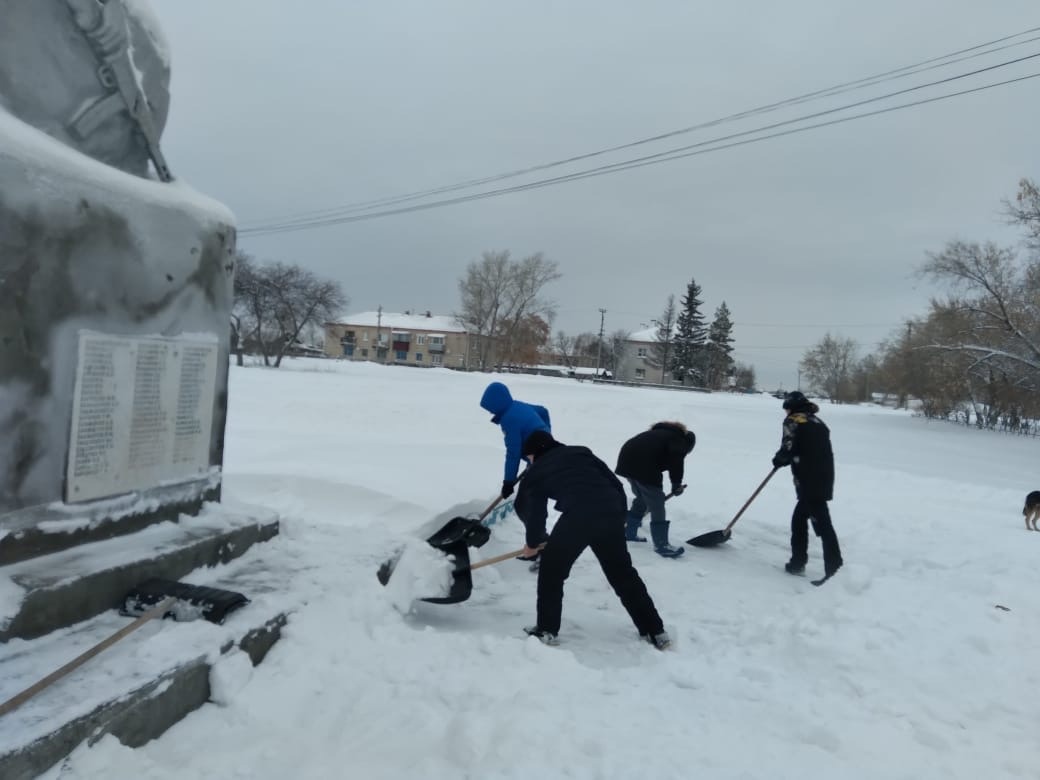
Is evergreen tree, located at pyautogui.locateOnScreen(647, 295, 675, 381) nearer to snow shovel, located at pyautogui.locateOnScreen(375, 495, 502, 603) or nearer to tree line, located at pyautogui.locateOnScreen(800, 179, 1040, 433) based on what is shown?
tree line, located at pyautogui.locateOnScreen(800, 179, 1040, 433)

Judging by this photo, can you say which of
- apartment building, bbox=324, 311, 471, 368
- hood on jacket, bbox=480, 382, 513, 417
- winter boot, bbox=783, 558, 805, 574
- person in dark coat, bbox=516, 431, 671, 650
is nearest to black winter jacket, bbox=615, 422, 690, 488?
winter boot, bbox=783, 558, 805, 574

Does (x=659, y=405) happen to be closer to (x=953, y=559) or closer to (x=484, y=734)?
(x=953, y=559)

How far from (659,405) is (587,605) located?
1933 centimetres

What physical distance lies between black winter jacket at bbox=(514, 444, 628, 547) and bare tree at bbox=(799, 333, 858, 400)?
77009 mm

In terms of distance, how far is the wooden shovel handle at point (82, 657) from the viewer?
2.23 m

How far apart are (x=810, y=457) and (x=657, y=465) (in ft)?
4.45

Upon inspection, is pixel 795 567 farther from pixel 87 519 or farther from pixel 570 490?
pixel 87 519

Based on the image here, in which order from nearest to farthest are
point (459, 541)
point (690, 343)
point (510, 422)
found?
1. point (459, 541)
2. point (510, 422)
3. point (690, 343)

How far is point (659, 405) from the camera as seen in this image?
2355cm

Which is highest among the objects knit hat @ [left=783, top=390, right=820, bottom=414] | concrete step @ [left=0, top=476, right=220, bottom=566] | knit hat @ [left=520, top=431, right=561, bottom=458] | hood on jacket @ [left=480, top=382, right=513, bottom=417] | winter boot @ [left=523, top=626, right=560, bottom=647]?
knit hat @ [left=783, top=390, right=820, bottom=414]

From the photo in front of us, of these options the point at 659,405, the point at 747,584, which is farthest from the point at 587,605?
the point at 659,405

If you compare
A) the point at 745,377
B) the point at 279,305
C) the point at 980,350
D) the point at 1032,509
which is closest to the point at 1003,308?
the point at 980,350

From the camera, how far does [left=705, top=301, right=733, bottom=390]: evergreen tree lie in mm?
62000

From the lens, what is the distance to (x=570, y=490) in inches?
157
